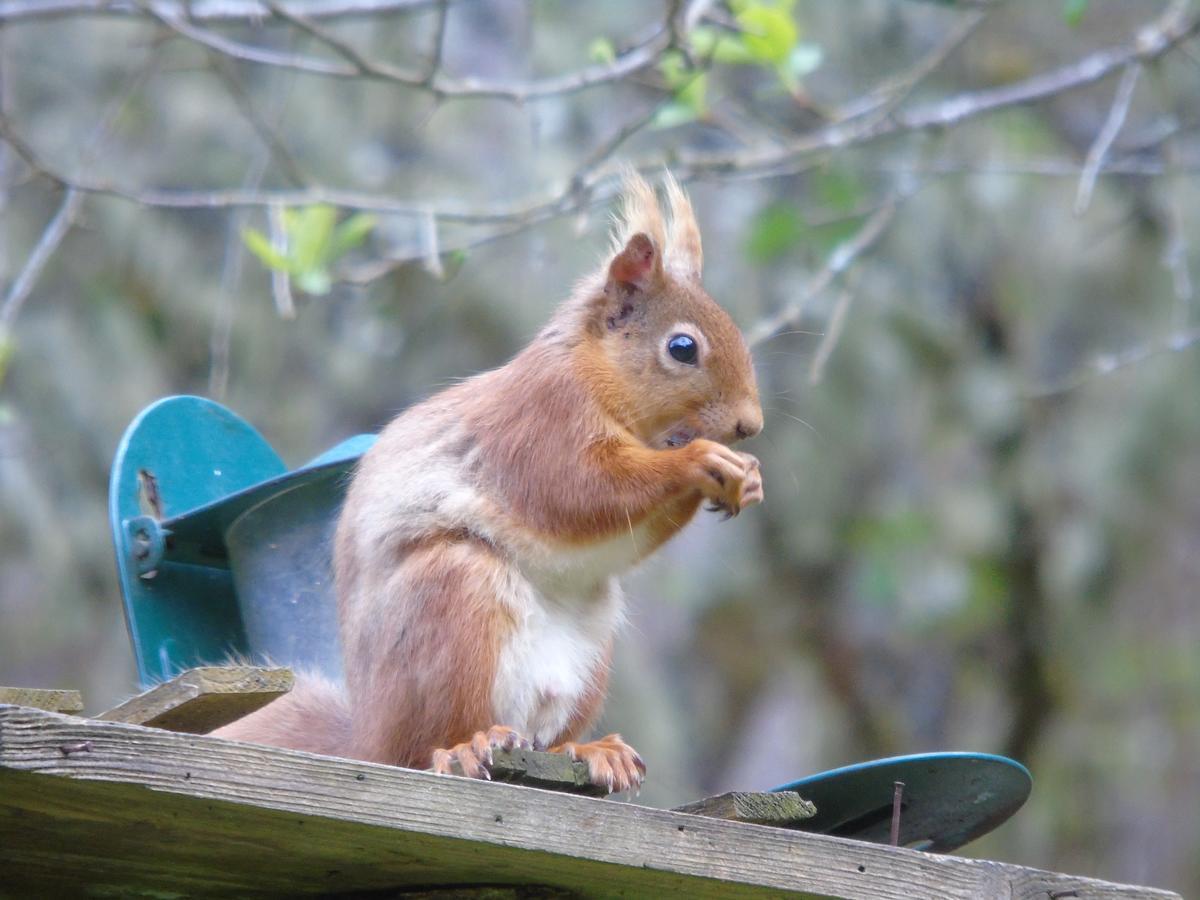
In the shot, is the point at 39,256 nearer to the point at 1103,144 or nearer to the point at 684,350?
the point at 684,350

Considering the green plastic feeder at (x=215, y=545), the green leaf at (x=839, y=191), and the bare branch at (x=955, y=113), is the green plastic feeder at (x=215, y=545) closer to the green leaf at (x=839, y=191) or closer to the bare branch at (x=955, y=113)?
the bare branch at (x=955, y=113)

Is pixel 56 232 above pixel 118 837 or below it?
above

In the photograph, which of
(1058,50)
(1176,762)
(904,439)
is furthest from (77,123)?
(1176,762)

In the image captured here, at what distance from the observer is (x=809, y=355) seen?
6.24 meters

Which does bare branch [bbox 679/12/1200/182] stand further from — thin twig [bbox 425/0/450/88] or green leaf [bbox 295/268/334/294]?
green leaf [bbox 295/268/334/294]

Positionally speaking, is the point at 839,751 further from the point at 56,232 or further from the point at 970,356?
the point at 56,232

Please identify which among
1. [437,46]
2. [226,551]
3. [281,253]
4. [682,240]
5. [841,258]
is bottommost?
[226,551]

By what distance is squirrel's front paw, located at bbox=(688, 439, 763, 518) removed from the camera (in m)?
2.36

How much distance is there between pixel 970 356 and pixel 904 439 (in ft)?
1.49

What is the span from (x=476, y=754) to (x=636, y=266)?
93cm

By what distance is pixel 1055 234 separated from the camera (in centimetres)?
644

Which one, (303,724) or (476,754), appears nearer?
(476,754)

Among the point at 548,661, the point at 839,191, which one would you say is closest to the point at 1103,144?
the point at 839,191

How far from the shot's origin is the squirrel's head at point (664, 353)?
263 centimetres
